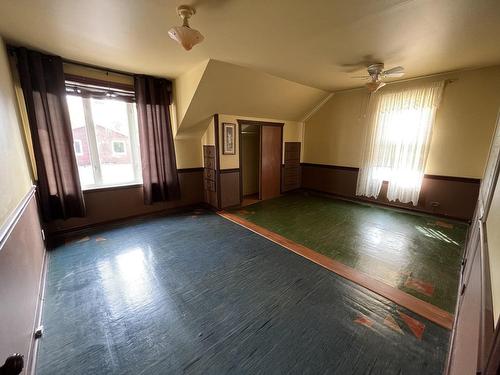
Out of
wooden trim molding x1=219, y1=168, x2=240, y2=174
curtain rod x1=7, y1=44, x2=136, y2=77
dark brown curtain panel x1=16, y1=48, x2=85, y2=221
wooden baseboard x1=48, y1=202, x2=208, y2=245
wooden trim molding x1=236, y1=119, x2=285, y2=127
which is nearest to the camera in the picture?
curtain rod x1=7, y1=44, x2=136, y2=77

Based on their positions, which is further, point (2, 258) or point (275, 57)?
point (275, 57)

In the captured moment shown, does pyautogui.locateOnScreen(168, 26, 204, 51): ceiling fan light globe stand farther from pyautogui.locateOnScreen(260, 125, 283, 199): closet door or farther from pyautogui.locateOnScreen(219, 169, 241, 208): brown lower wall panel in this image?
pyautogui.locateOnScreen(260, 125, 283, 199): closet door

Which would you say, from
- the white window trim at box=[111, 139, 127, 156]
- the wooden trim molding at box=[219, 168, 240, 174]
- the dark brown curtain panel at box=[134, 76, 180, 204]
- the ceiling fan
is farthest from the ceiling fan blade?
the white window trim at box=[111, 139, 127, 156]

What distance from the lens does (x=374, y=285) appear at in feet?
6.37

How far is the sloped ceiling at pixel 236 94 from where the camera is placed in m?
2.94

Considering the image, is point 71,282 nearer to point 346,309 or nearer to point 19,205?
point 19,205

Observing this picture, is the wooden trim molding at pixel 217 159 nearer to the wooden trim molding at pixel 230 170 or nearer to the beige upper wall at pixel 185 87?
the wooden trim molding at pixel 230 170

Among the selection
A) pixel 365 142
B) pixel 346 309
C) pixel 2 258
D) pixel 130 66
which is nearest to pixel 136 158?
pixel 130 66

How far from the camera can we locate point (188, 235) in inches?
117

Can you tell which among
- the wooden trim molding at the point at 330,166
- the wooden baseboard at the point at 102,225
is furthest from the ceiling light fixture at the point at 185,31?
the wooden trim molding at the point at 330,166

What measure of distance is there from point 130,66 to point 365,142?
426 cm

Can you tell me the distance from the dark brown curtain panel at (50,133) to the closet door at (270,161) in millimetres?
3249

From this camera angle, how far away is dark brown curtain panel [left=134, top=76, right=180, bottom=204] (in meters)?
3.27

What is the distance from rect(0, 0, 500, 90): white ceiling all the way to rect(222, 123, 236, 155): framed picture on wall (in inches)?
49.1
